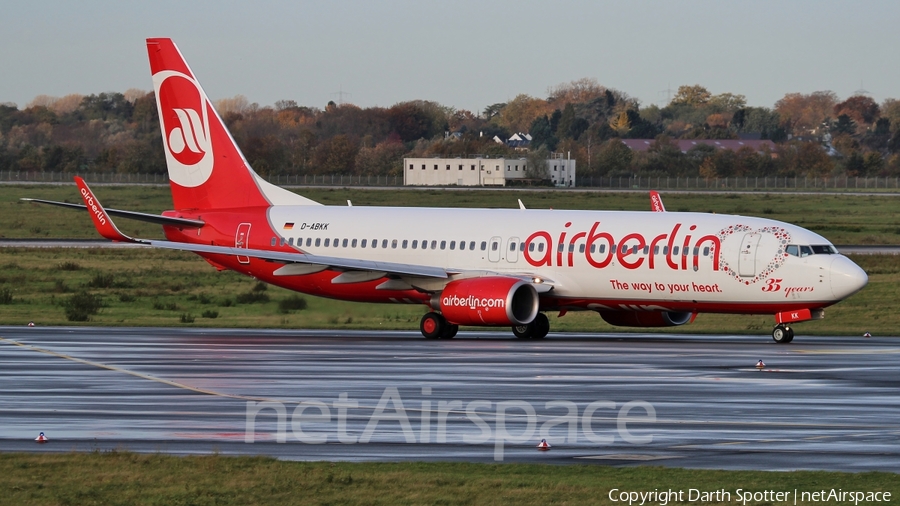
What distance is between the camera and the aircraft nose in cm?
3488

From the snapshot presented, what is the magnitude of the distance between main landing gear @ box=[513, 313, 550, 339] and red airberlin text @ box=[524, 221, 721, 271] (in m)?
1.50

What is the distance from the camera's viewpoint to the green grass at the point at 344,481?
14117 millimetres

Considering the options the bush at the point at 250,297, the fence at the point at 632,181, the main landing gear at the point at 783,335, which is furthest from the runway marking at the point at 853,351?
the fence at the point at 632,181

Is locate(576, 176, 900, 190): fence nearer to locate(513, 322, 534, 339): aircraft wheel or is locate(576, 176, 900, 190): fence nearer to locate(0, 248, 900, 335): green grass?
locate(0, 248, 900, 335): green grass

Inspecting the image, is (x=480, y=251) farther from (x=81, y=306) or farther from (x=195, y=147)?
(x=81, y=306)

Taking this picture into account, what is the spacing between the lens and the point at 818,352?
107 ft

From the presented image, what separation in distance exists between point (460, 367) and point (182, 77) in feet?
65.9

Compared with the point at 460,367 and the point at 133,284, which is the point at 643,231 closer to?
the point at 460,367

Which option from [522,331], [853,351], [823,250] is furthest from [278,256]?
[853,351]

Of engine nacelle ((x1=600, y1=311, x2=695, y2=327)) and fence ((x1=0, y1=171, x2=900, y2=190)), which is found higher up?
fence ((x1=0, y1=171, x2=900, y2=190))

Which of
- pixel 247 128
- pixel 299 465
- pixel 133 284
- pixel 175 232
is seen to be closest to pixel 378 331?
pixel 175 232

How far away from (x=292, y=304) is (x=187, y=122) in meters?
6.70

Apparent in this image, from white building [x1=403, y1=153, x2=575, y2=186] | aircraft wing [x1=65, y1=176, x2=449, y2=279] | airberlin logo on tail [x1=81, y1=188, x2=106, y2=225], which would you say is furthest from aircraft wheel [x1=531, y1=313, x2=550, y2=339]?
white building [x1=403, y1=153, x2=575, y2=186]

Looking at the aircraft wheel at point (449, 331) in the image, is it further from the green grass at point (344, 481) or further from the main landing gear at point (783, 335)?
the green grass at point (344, 481)
